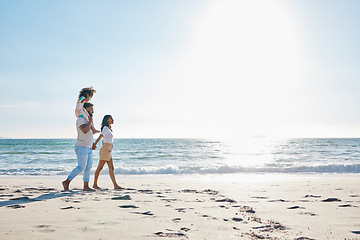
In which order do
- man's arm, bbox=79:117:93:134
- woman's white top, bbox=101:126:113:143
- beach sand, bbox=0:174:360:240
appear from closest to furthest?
beach sand, bbox=0:174:360:240
man's arm, bbox=79:117:93:134
woman's white top, bbox=101:126:113:143

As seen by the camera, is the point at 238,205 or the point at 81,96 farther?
the point at 81,96

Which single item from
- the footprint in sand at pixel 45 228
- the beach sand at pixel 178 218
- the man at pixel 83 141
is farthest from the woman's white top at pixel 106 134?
the footprint in sand at pixel 45 228

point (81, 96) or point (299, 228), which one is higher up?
point (81, 96)

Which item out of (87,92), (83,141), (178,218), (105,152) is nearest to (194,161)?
(105,152)

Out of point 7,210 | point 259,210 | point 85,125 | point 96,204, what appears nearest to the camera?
point 7,210

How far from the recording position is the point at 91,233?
109 inches

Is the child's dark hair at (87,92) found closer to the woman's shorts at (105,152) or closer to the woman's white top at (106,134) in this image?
the woman's white top at (106,134)

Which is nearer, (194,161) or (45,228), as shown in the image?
(45,228)

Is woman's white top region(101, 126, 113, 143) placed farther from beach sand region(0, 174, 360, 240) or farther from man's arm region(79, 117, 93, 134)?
beach sand region(0, 174, 360, 240)

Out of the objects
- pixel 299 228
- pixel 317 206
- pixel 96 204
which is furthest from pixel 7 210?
pixel 317 206

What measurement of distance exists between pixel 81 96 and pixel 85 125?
638 mm

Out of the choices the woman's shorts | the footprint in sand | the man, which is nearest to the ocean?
the woman's shorts

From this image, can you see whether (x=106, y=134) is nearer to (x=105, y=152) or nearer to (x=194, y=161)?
(x=105, y=152)

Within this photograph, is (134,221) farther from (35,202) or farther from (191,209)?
(35,202)
